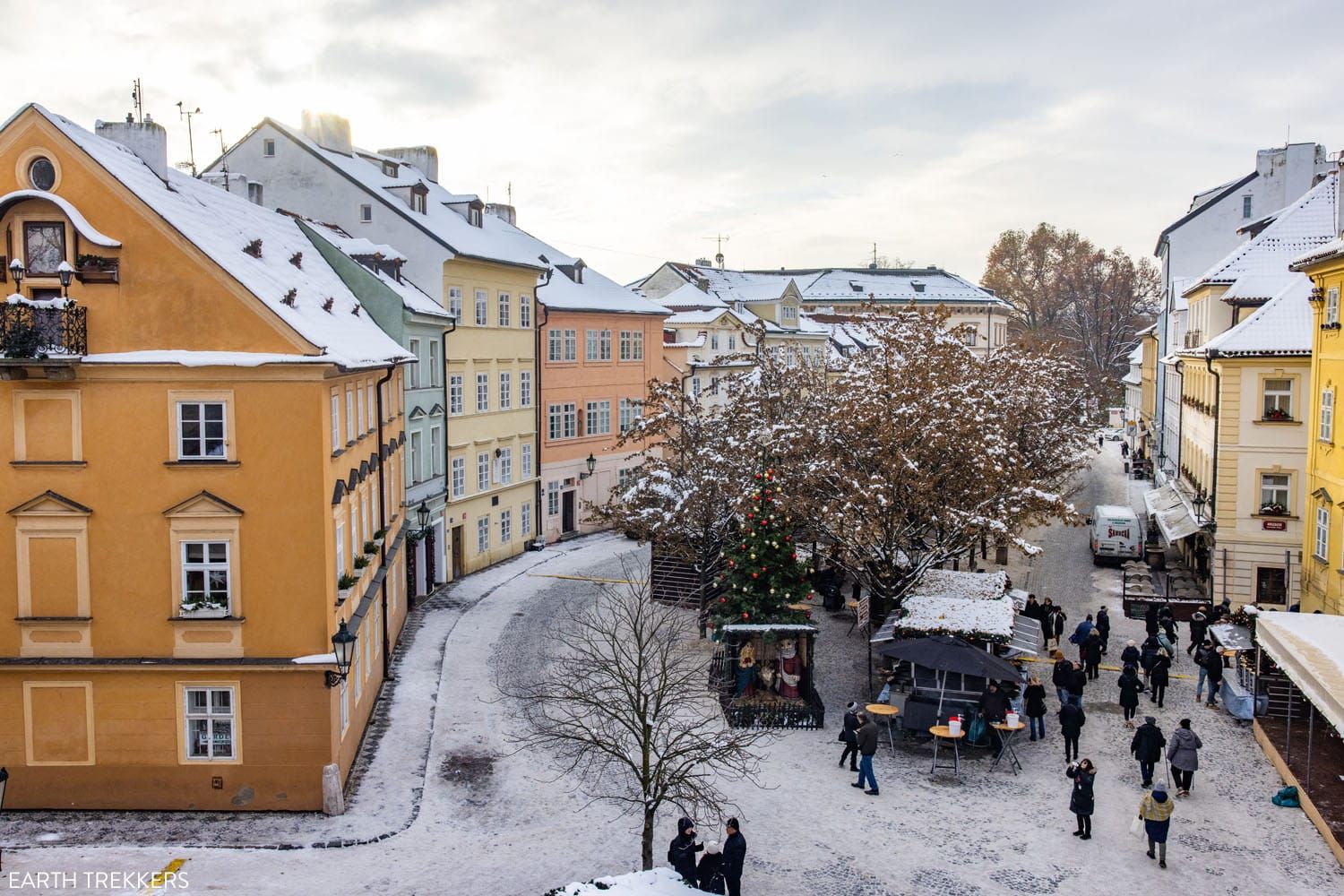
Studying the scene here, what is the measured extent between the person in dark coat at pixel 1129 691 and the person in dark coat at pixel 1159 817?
250 inches

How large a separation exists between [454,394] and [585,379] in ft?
34.7

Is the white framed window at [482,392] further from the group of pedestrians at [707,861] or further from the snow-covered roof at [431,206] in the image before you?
the group of pedestrians at [707,861]

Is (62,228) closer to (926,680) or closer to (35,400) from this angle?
(35,400)

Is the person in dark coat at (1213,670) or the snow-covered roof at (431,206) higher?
the snow-covered roof at (431,206)

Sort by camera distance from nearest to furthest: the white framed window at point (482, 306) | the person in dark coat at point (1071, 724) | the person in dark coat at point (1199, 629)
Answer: the person in dark coat at point (1071, 724), the person in dark coat at point (1199, 629), the white framed window at point (482, 306)

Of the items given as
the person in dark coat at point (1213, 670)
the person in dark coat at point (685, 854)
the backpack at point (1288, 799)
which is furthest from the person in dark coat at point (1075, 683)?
→ the person in dark coat at point (685, 854)

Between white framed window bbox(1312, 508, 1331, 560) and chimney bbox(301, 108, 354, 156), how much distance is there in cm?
3160

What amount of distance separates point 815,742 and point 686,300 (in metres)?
41.7

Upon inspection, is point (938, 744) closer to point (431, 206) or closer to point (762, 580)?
point (762, 580)

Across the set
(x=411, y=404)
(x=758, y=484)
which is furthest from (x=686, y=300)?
(x=758, y=484)

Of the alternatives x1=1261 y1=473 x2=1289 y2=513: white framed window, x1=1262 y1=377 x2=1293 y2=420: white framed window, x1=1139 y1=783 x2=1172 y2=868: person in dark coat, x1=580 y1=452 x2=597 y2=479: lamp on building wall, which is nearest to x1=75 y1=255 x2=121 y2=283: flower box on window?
x1=1139 y1=783 x2=1172 y2=868: person in dark coat

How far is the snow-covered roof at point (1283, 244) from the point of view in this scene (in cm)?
3691

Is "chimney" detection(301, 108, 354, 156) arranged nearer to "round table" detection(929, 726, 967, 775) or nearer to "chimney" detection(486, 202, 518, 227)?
"chimney" detection(486, 202, 518, 227)

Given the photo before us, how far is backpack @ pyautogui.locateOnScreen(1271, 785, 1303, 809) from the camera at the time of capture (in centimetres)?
1859
